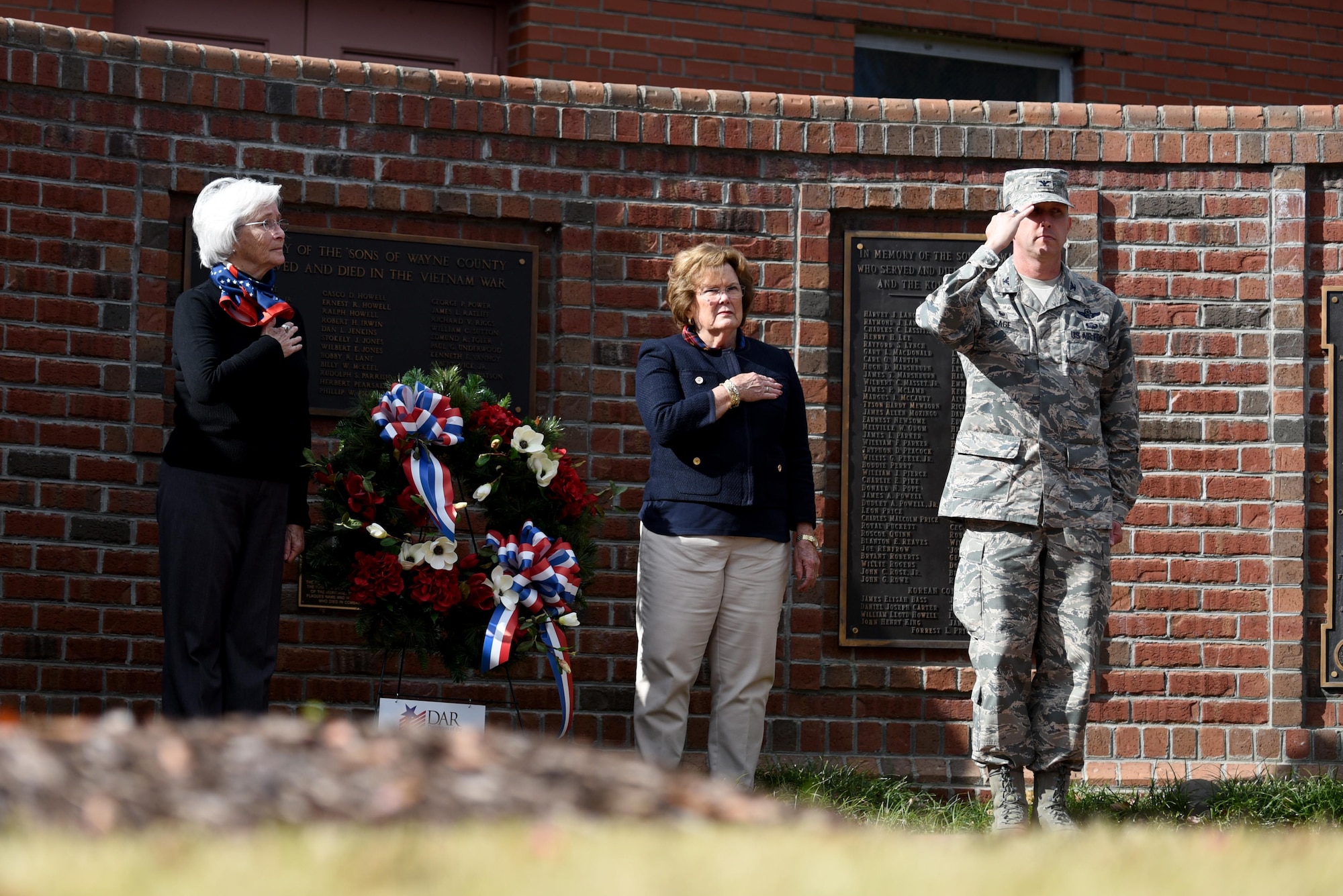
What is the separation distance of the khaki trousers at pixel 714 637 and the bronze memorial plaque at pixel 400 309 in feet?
4.06

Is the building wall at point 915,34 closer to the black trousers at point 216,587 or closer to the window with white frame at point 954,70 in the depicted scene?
the window with white frame at point 954,70

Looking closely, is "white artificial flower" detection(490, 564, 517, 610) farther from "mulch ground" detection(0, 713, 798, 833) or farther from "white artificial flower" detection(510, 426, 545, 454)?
"mulch ground" detection(0, 713, 798, 833)

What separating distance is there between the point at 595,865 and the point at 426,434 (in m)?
3.17

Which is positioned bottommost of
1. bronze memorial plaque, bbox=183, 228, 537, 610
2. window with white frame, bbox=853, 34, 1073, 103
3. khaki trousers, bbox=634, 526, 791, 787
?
khaki trousers, bbox=634, 526, 791, 787

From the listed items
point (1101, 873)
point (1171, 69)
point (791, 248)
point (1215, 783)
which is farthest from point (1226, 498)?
point (1101, 873)

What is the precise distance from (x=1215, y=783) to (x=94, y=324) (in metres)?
4.71

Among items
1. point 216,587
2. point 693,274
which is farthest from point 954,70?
point 216,587

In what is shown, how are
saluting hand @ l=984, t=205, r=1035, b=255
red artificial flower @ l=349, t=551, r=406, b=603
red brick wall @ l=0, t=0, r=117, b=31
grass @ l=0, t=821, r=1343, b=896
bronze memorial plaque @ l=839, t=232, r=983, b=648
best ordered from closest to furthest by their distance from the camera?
grass @ l=0, t=821, r=1343, b=896 < saluting hand @ l=984, t=205, r=1035, b=255 < red artificial flower @ l=349, t=551, r=406, b=603 < bronze memorial plaque @ l=839, t=232, r=983, b=648 < red brick wall @ l=0, t=0, r=117, b=31

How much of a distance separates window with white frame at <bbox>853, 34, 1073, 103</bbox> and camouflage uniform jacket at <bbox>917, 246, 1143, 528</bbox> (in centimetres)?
396

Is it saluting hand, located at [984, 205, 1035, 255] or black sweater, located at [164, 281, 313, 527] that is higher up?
saluting hand, located at [984, 205, 1035, 255]

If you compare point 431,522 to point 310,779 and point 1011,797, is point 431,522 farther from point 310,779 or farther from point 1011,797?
point 310,779

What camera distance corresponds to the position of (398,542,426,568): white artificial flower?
4891 millimetres

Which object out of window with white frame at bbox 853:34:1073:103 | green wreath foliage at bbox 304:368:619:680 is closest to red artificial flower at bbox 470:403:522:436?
green wreath foliage at bbox 304:368:619:680

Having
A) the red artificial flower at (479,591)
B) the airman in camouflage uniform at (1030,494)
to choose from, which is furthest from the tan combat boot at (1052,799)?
the red artificial flower at (479,591)
